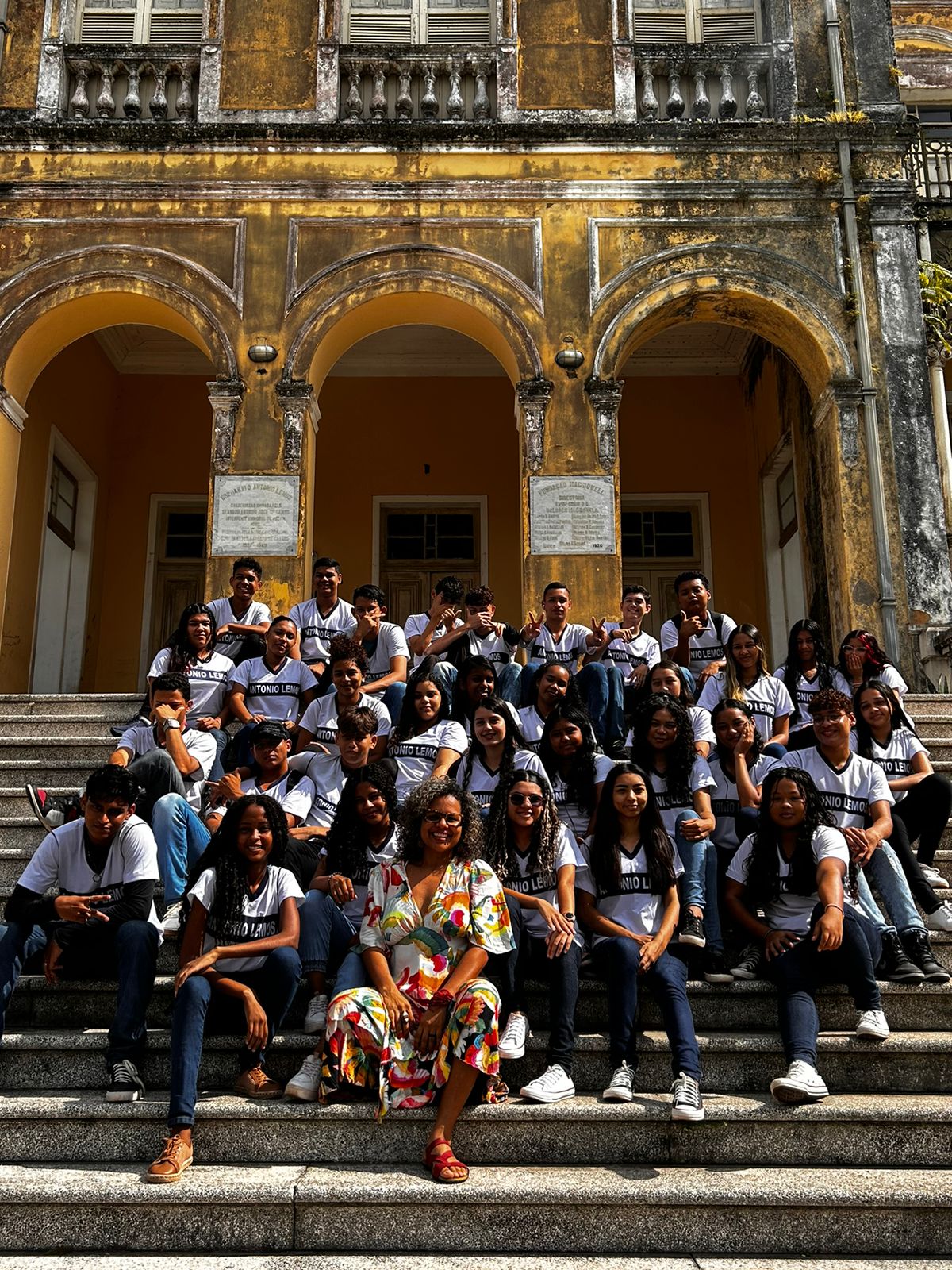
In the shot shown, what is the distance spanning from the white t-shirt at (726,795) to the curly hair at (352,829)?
1734 mm

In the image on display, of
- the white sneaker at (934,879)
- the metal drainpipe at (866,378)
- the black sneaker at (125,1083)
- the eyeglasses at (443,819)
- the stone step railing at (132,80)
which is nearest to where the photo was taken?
the black sneaker at (125,1083)

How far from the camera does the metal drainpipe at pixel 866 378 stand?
11.0 metres

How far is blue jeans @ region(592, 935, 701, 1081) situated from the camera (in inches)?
201

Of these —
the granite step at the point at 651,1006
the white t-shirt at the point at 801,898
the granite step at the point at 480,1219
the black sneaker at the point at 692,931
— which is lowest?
the granite step at the point at 480,1219

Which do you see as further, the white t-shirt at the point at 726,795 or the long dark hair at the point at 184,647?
the long dark hair at the point at 184,647

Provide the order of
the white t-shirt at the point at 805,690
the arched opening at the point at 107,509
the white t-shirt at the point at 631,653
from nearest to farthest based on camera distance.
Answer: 1. the white t-shirt at the point at 805,690
2. the white t-shirt at the point at 631,653
3. the arched opening at the point at 107,509

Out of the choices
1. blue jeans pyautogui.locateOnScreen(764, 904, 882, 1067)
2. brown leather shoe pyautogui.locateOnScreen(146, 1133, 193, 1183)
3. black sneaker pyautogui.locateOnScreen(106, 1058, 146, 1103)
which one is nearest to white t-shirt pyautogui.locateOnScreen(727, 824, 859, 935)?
blue jeans pyautogui.locateOnScreen(764, 904, 882, 1067)

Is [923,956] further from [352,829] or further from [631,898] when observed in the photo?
[352,829]

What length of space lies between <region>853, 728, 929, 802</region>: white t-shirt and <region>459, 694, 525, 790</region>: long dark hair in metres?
2.03

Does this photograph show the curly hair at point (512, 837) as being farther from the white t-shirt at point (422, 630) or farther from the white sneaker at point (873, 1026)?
the white t-shirt at point (422, 630)

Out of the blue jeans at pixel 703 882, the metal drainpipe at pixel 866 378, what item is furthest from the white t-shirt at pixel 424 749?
the metal drainpipe at pixel 866 378

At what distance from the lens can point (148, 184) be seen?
11.9 metres

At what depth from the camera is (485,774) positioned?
6535 mm

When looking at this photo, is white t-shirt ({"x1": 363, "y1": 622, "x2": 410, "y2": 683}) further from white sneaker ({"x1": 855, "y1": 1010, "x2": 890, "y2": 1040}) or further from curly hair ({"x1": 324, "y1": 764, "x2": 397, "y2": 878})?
white sneaker ({"x1": 855, "y1": 1010, "x2": 890, "y2": 1040})
